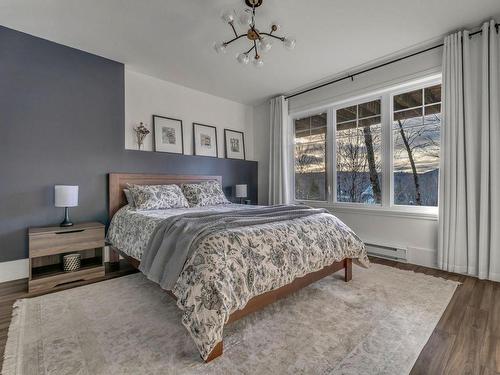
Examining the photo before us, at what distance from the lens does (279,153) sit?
454 centimetres

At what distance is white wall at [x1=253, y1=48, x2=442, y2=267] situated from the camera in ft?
9.84

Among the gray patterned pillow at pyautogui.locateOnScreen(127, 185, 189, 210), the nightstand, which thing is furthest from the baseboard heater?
the nightstand

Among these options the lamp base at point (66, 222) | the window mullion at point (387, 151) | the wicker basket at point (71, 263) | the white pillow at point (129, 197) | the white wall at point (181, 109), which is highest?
the white wall at point (181, 109)

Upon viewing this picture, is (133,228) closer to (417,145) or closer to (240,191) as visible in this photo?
(240,191)

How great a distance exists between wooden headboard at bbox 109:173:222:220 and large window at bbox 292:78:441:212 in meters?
2.23

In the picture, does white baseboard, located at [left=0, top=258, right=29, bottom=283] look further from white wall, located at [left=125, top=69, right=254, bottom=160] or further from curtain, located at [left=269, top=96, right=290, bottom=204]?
curtain, located at [left=269, top=96, right=290, bottom=204]

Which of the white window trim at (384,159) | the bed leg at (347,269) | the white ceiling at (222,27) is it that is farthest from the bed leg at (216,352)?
the white window trim at (384,159)

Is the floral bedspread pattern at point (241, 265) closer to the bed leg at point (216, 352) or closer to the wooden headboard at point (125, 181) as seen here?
the bed leg at point (216, 352)

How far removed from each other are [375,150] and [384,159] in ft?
0.66

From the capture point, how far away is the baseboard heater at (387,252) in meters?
3.21

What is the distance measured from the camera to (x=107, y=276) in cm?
274

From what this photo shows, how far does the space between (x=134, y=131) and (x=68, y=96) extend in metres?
0.85

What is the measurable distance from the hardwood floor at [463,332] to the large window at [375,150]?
43.6 inches

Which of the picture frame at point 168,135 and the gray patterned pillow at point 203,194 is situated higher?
the picture frame at point 168,135
